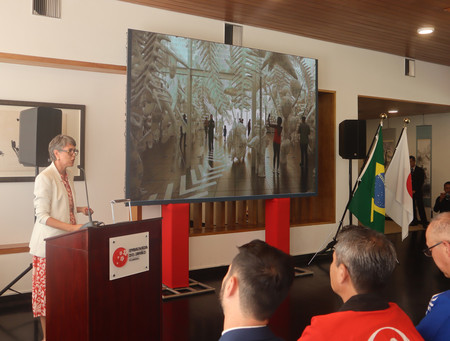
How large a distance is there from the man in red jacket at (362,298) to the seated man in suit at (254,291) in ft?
0.59

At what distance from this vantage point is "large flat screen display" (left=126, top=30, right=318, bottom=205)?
4840 millimetres

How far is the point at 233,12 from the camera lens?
211 inches

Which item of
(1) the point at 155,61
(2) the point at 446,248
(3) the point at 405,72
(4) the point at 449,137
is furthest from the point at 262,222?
(4) the point at 449,137

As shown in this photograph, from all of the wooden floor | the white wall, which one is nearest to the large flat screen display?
the white wall

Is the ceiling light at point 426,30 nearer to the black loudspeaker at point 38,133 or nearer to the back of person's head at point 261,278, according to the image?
the black loudspeaker at point 38,133

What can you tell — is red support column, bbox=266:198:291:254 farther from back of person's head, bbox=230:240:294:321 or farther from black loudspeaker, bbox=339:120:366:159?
back of person's head, bbox=230:240:294:321

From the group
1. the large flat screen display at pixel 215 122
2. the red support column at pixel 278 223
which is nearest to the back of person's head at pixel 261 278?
the large flat screen display at pixel 215 122

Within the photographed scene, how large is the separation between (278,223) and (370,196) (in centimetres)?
154

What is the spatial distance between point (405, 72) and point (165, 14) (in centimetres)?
463

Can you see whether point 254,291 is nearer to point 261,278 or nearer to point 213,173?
point 261,278

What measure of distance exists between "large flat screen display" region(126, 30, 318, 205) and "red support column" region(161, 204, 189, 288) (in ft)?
0.49

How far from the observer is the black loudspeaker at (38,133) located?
4.05 meters

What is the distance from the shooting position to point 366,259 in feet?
5.26

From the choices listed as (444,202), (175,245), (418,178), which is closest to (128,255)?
(175,245)
